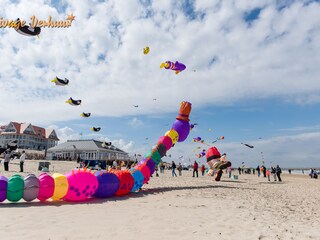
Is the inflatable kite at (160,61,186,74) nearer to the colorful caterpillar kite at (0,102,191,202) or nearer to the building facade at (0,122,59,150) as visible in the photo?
the colorful caterpillar kite at (0,102,191,202)

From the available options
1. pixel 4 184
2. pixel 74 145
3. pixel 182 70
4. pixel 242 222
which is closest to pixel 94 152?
pixel 74 145

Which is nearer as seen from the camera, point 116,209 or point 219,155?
point 116,209

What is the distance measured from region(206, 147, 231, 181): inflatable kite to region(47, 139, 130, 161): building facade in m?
34.2

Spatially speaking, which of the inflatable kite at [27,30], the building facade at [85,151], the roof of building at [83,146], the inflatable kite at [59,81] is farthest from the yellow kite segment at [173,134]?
the roof of building at [83,146]

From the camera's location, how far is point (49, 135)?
96.3 m

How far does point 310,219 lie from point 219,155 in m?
14.1

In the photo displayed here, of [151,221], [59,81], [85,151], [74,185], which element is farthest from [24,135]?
[151,221]

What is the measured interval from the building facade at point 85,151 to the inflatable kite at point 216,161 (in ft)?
112

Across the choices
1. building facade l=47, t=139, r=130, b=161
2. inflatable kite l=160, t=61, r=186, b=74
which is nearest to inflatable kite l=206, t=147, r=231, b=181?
inflatable kite l=160, t=61, r=186, b=74

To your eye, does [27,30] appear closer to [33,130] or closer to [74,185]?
[74,185]

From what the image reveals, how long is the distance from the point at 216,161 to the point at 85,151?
1576 inches

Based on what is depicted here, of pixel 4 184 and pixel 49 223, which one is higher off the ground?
pixel 4 184

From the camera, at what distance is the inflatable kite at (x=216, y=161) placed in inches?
834

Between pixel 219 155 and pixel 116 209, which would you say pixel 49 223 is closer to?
pixel 116 209
